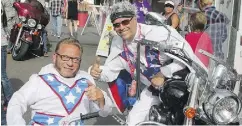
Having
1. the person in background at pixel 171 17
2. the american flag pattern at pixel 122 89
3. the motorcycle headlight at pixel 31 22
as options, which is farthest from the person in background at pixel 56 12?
the american flag pattern at pixel 122 89

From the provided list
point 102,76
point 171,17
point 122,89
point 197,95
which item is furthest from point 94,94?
point 171,17

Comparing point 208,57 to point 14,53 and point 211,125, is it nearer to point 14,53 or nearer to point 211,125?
point 211,125

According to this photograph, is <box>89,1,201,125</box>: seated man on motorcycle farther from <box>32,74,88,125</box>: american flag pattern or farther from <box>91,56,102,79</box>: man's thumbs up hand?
<box>32,74,88,125</box>: american flag pattern

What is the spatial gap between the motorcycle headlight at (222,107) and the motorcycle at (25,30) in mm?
7976

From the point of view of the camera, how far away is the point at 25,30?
33.4 feet

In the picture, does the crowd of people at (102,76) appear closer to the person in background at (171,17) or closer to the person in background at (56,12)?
the person in background at (171,17)

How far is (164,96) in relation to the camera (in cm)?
299

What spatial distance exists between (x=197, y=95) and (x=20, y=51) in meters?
8.00

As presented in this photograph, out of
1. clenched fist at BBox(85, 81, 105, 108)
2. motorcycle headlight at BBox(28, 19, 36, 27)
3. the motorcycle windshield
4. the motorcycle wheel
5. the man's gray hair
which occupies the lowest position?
the motorcycle wheel

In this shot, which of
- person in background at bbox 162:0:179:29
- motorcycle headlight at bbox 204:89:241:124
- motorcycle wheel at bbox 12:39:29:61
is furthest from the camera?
motorcycle wheel at bbox 12:39:29:61

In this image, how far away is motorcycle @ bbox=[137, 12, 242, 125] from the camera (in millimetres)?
2531

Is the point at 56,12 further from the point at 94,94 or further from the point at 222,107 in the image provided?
the point at 222,107

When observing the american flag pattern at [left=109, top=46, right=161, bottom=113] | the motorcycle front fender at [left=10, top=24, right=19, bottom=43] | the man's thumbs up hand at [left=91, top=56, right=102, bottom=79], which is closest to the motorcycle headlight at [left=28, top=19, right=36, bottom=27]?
the motorcycle front fender at [left=10, top=24, right=19, bottom=43]

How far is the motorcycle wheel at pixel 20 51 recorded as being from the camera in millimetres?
10047
